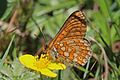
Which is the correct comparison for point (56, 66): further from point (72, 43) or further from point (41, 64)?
point (72, 43)

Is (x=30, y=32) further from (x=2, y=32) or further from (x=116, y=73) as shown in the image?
(x=116, y=73)

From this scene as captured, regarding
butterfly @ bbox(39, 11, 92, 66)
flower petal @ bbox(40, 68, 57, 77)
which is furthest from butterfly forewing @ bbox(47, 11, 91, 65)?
flower petal @ bbox(40, 68, 57, 77)

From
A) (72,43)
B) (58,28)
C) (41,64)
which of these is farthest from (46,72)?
(58,28)

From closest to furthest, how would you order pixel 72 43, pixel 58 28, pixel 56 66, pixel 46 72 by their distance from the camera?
pixel 46 72, pixel 56 66, pixel 72 43, pixel 58 28

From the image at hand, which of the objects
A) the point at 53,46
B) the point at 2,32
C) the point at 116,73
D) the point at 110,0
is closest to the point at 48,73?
the point at 53,46

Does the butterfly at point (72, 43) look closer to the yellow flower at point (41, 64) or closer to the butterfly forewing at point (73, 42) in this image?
the butterfly forewing at point (73, 42)

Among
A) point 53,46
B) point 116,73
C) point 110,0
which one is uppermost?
point 110,0

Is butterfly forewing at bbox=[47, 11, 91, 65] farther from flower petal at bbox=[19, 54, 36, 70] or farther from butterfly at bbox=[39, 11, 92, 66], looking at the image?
flower petal at bbox=[19, 54, 36, 70]
